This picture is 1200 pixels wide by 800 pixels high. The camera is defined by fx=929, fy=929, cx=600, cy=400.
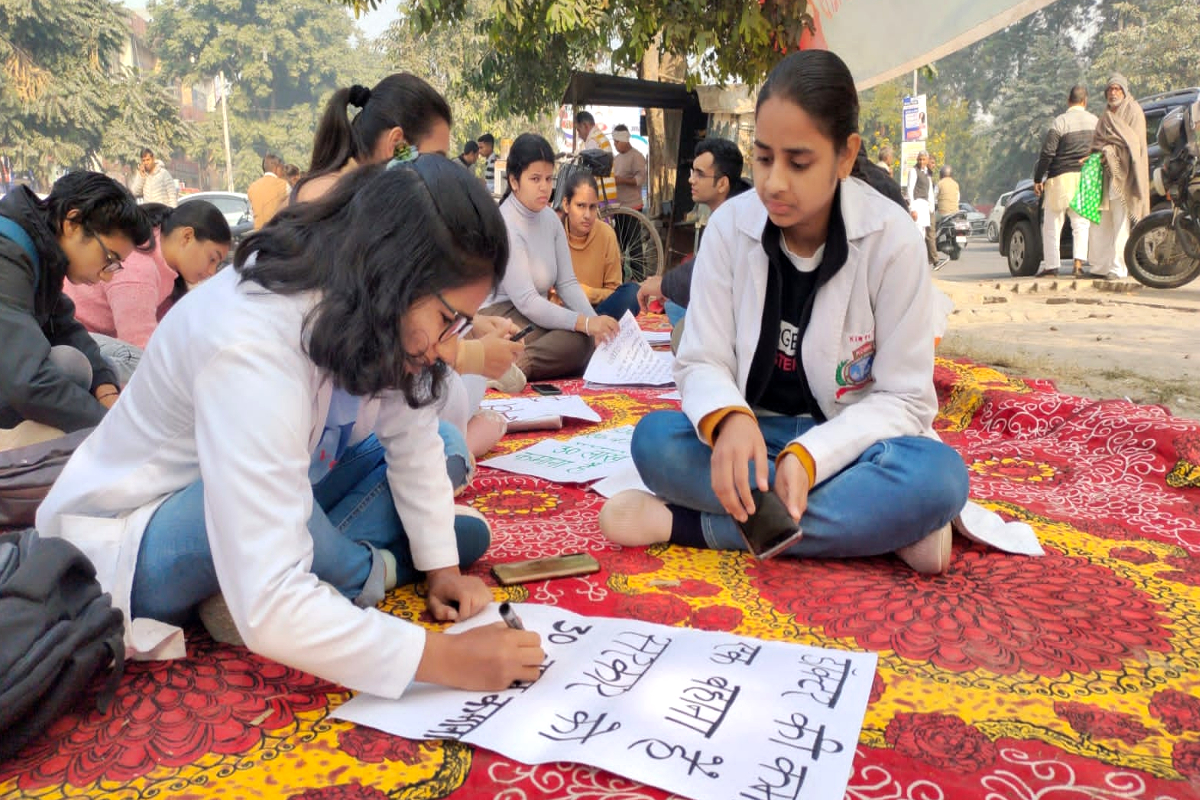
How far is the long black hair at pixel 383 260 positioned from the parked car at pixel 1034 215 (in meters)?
8.02

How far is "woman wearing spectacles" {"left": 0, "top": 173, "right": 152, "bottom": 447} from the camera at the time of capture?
Result: 6.82 feet

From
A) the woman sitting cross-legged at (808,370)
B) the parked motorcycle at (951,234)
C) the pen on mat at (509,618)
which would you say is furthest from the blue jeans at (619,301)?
the parked motorcycle at (951,234)

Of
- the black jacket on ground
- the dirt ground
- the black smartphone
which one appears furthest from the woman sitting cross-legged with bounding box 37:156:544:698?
the dirt ground

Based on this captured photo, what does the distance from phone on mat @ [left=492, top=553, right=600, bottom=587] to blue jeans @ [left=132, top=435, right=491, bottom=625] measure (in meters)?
0.08

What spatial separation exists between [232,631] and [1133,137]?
25.8ft

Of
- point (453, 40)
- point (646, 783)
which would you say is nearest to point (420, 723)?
point (646, 783)

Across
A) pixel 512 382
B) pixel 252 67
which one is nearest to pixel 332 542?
pixel 512 382

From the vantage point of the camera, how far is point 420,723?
1.19 metres

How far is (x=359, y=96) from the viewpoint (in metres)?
2.74

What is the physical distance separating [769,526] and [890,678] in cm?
33

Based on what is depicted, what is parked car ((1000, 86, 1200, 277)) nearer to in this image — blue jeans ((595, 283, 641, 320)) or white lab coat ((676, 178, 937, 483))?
blue jeans ((595, 283, 641, 320))

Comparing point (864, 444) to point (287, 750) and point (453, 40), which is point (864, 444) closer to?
point (287, 750)

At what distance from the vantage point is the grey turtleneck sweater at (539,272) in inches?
148

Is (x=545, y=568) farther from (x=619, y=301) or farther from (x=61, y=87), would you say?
(x=61, y=87)
